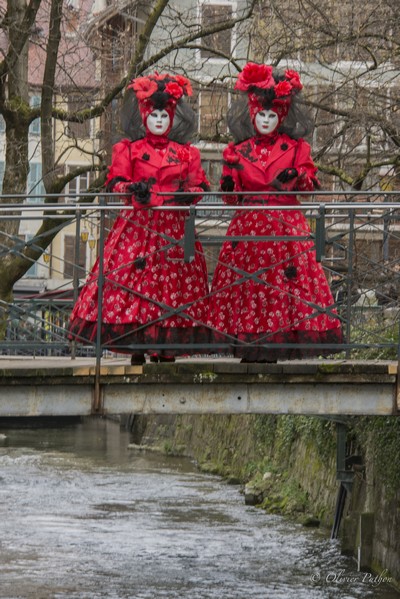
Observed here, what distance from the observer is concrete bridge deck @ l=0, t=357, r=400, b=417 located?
34.0 feet

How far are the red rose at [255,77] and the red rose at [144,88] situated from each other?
584mm

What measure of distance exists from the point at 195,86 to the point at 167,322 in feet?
27.3

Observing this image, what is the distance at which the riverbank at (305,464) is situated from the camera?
16.0 meters

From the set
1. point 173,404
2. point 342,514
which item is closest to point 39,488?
point 342,514

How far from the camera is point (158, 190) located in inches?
423

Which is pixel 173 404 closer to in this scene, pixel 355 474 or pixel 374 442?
pixel 374 442

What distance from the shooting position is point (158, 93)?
10812 millimetres

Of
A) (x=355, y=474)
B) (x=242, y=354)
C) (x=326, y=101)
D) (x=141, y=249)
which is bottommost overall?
(x=355, y=474)

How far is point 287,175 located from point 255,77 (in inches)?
29.5

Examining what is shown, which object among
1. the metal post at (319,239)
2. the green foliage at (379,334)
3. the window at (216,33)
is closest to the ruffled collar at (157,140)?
the metal post at (319,239)

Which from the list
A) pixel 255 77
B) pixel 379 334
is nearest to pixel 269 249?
pixel 255 77

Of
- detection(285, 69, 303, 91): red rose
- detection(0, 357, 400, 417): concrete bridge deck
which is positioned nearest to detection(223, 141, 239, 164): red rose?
detection(285, 69, 303, 91): red rose

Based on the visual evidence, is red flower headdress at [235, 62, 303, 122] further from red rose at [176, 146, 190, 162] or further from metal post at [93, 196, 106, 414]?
metal post at [93, 196, 106, 414]

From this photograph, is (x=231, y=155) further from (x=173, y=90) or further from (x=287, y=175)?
(x=173, y=90)
